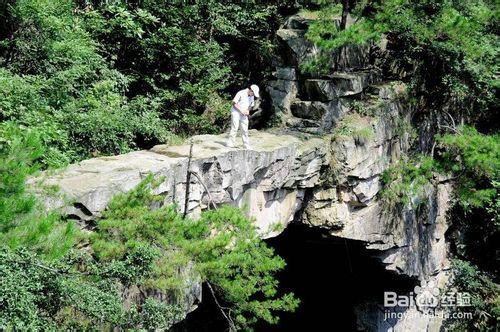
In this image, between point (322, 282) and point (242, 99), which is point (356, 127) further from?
point (322, 282)

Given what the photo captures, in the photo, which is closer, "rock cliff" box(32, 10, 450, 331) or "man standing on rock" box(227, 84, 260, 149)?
"rock cliff" box(32, 10, 450, 331)

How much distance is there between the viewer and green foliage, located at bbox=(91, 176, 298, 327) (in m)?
5.34

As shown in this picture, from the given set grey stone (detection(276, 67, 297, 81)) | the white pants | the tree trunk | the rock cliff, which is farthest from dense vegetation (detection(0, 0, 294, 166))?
the tree trunk

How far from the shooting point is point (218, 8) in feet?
40.0

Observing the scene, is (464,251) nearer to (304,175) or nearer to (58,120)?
(304,175)

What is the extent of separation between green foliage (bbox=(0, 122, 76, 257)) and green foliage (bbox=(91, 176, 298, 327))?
79 centimetres

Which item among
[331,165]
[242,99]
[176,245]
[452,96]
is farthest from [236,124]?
[452,96]

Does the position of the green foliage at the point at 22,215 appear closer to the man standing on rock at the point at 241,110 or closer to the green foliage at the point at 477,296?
the man standing on rock at the point at 241,110

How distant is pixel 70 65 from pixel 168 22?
326 centimetres

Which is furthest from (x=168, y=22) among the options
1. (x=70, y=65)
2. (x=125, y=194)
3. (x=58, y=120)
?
(x=125, y=194)

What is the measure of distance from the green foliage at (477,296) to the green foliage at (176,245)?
864 cm

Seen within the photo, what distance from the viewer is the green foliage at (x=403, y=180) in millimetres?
11625

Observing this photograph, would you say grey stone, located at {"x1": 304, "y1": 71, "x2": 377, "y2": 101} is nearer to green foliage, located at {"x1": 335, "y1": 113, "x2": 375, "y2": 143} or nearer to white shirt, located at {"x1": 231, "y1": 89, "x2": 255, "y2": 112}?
green foliage, located at {"x1": 335, "y1": 113, "x2": 375, "y2": 143}

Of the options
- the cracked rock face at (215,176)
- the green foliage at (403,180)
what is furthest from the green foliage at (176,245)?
the green foliage at (403,180)
